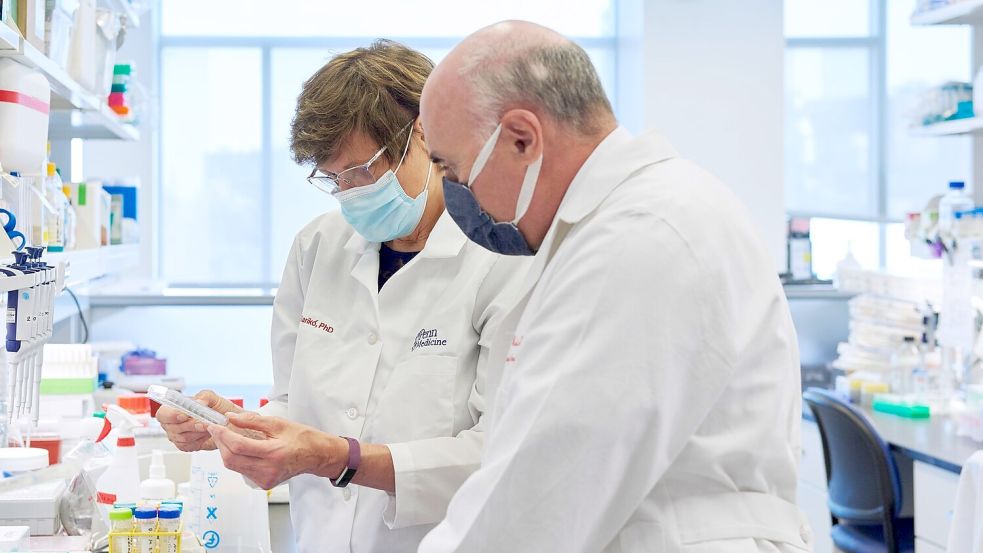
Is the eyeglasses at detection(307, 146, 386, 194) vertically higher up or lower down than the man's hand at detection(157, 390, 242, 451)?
higher up

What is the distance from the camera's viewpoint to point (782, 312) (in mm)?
1236

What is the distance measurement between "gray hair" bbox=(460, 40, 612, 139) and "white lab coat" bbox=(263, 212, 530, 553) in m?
0.48

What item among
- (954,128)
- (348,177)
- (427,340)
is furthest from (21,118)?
(954,128)

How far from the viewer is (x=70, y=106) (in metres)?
2.79

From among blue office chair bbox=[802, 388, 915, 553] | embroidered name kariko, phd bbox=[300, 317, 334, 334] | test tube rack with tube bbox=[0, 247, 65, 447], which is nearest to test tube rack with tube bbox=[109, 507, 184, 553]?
test tube rack with tube bbox=[0, 247, 65, 447]

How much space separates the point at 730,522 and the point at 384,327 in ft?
2.52

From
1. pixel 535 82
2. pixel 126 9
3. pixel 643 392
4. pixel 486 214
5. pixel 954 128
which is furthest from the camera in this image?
pixel 954 128

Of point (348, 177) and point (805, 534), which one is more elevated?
point (348, 177)

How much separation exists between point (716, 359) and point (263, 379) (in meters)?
5.65

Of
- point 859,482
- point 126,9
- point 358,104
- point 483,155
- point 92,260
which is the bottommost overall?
point 859,482

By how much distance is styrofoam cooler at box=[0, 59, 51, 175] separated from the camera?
6.27 feet

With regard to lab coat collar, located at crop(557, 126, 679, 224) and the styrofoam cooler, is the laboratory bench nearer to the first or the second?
lab coat collar, located at crop(557, 126, 679, 224)

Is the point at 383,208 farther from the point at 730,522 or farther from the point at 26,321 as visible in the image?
the point at 730,522

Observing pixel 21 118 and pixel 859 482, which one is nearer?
pixel 21 118
